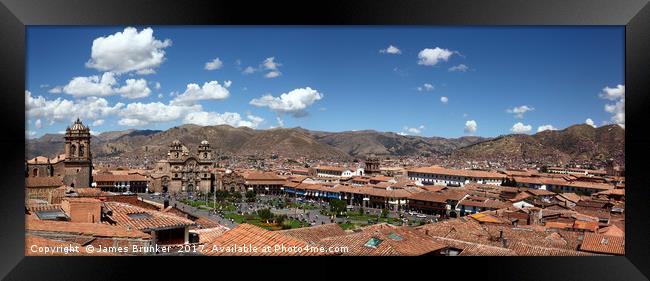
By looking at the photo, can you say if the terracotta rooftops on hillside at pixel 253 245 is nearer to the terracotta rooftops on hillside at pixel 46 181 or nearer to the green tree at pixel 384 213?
the terracotta rooftops on hillside at pixel 46 181

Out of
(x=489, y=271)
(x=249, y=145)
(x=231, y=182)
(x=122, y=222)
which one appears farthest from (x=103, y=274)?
(x=231, y=182)

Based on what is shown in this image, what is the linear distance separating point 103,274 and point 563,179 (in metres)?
9.30

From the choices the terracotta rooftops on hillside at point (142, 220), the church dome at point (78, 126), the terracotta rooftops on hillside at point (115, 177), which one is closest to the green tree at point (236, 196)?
the terracotta rooftops on hillside at point (115, 177)

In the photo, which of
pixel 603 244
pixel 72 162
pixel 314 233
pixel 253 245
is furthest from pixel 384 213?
pixel 253 245

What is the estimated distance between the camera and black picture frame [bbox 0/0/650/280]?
391 centimetres

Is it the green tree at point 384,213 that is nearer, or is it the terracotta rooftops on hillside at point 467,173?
the green tree at point 384,213

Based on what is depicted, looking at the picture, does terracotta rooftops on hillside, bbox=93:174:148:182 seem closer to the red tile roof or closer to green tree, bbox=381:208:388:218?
green tree, bbox=381:208:388:218

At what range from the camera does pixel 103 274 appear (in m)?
4.11

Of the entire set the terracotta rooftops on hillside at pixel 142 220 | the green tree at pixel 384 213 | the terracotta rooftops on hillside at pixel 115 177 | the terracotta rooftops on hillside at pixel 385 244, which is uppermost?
the terracotta rooftops on hillside at pixel 115 177

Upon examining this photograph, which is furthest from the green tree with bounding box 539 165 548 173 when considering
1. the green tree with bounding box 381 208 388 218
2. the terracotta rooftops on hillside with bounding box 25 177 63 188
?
the terracotta rooftops on hillside with bounding box 25 177 63 188

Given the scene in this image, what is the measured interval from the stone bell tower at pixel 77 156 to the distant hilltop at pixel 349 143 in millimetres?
138
